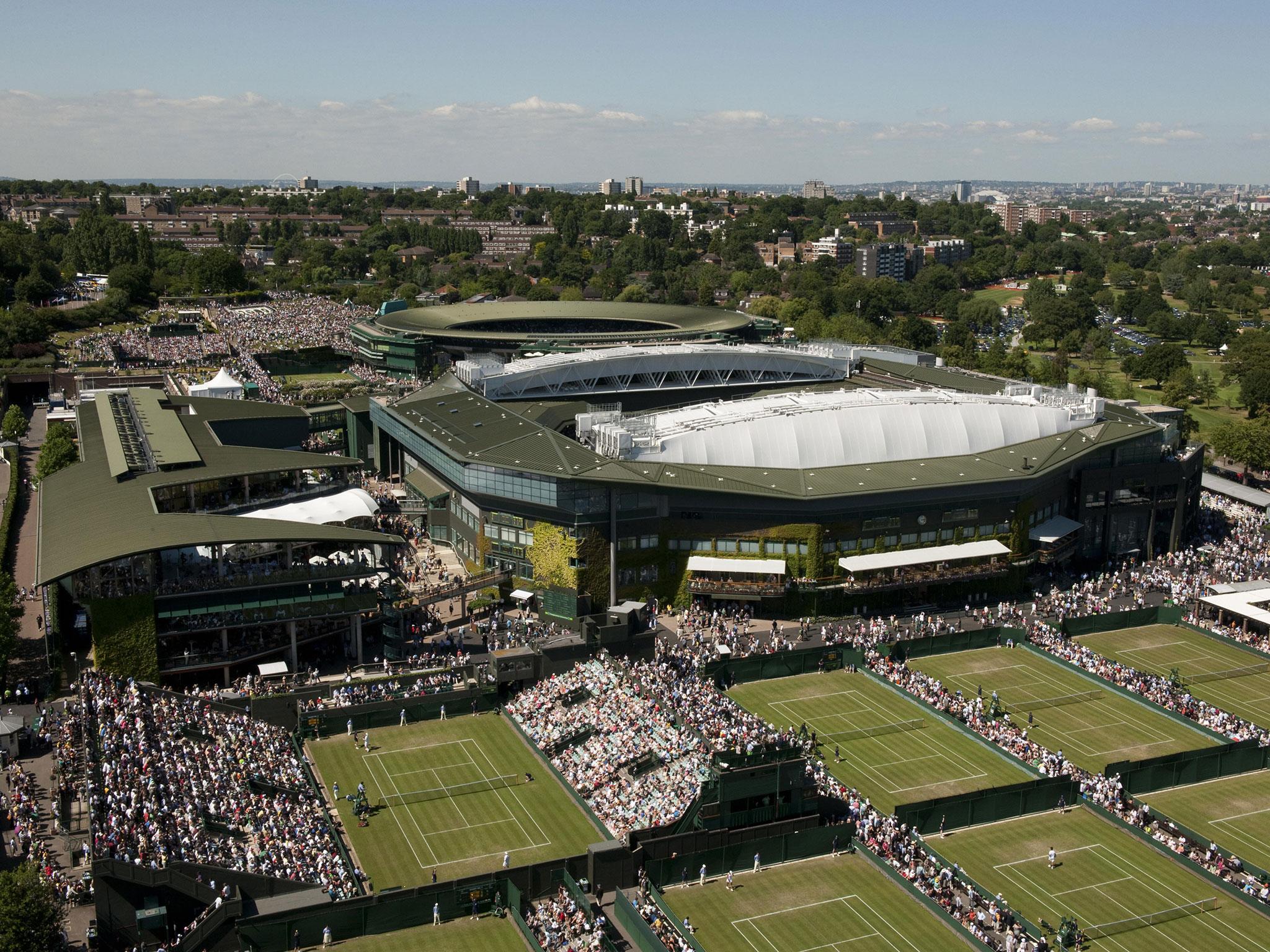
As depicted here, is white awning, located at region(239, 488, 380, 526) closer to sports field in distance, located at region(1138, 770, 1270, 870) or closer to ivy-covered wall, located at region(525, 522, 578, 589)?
ivy-covered wall, located at region(525, 522, 578, 589)

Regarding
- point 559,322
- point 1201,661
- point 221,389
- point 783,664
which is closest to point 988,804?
point 783,664

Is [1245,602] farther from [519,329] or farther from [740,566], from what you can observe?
[519,329]

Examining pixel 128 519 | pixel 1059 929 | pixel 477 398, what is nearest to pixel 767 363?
pixel 477 398

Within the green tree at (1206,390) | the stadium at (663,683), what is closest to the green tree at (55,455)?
the stadium at (663,683)

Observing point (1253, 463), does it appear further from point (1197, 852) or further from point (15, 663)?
point (15, 663)

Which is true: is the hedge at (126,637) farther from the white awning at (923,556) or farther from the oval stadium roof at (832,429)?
the white awning at (923,556)
